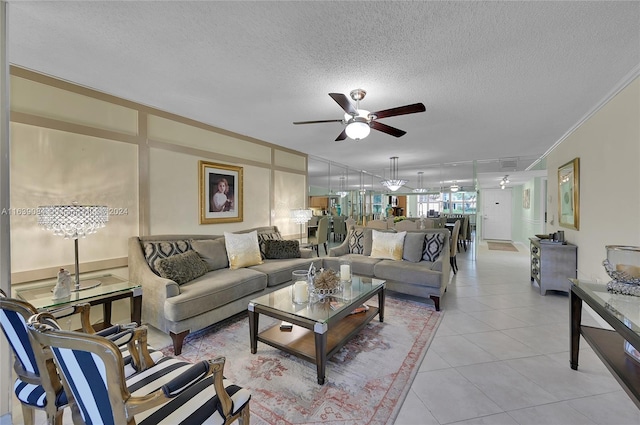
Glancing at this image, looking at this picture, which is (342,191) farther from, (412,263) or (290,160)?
(412,263)

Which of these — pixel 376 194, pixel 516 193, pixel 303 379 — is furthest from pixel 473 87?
pixel 516 193

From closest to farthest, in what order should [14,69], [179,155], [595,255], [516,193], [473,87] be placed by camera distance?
[14,69] → [473,87] → [595,255] → [179,155] → [516,193]

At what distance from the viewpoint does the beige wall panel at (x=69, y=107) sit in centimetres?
234

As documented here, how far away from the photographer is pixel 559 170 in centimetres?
449

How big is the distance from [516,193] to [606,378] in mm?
8933

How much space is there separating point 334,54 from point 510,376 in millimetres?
2797

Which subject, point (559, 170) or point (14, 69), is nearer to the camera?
point (14, 69)

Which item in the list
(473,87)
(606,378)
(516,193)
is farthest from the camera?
(516,193)

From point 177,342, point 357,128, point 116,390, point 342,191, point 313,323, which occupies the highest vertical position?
Answer: point 357,128

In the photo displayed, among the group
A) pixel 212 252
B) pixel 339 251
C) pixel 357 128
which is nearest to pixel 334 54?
pixel 357 128

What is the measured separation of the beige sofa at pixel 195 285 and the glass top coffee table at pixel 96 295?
6.9 inches

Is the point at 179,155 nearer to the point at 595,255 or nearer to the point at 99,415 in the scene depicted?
the point at 99,415

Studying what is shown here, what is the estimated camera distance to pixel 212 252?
3.48 m

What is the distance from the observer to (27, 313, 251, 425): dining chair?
3.05ft
